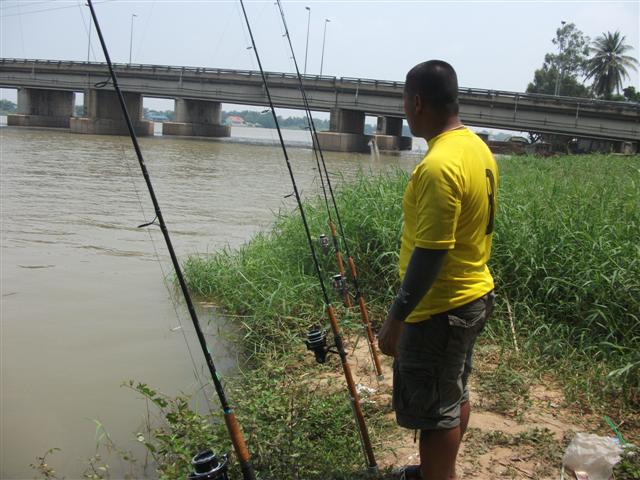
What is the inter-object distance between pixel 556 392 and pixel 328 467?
1537 mm

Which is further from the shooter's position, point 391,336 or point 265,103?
point 265,103

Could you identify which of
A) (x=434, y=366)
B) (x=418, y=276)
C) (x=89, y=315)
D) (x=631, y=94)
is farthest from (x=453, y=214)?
(x=631, y=94)

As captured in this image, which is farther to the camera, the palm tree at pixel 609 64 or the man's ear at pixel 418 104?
the palm tree at pixel 609 64

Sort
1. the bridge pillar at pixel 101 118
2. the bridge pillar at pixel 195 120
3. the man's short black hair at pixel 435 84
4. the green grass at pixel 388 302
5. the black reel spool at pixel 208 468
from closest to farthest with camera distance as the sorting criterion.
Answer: the black reel spool at pixel 208 468, the man's short black hair at pixel 435 84, the green grass at pixel 388 302, the bridge pillar at pixel 101 118, the bridge pillar at pixel 195 120

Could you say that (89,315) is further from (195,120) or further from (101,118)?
(195,120)

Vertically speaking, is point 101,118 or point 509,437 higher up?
point 101,118

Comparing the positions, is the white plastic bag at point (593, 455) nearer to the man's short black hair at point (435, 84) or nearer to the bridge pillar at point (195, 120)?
the man's short black hair at point (435, 84)

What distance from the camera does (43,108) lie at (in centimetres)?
5116

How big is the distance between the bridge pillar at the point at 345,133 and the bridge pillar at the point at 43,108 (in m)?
25.6

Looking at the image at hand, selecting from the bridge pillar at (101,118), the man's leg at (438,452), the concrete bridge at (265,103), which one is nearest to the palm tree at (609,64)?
the concrete bridge at (265,103)

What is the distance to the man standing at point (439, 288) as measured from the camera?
6.15 ft

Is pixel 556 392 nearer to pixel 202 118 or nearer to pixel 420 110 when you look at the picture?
pixel 420 110

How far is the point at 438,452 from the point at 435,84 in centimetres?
129

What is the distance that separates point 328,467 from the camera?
254 cm
